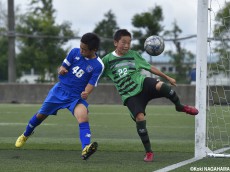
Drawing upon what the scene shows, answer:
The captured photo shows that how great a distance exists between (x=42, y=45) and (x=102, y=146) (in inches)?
1281

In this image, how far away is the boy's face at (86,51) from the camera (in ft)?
28.9

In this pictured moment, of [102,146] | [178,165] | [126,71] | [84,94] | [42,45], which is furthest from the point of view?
[42,45]

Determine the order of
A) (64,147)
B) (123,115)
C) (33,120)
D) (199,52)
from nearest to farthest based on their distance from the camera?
(199,52)
(33,120)
(64,147)
(123,115)

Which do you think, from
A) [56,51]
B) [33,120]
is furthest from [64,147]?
[56,51]

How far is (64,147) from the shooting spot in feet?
33.7

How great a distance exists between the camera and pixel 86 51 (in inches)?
Answer: 349

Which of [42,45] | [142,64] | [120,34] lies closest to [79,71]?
[120,34]

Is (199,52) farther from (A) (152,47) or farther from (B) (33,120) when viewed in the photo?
(B) (33,120)

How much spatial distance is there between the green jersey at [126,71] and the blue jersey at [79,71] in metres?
0.16

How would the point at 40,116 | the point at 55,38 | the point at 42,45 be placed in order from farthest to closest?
the point at 42,45 → the point at 55,38 → the point at 40,116

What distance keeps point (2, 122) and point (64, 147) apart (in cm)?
587

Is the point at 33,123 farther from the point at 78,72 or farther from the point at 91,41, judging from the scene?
the point at 91,41

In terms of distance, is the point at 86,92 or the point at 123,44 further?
the point at 123,44

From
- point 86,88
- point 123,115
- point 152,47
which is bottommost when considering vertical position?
point 123,115
